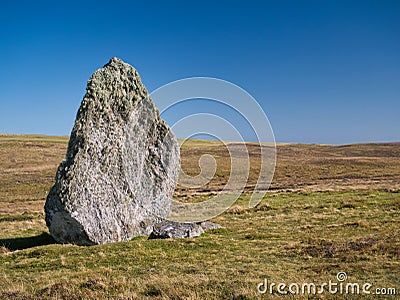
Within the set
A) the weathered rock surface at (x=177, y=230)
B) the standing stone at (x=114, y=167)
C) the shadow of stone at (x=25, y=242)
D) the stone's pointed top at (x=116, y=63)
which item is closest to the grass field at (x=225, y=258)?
the shadow of stone at (x=25, y=242)

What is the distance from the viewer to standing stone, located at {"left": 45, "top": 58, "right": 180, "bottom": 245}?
16.2 meters

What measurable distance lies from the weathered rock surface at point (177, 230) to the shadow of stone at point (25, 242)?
15.9ft

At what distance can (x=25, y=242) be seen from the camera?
18641 millimetres

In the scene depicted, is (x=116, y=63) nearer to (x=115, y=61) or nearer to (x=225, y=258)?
(x=115, y=61)

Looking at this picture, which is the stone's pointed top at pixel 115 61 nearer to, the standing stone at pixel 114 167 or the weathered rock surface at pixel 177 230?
the standing stone at pixel 114 167

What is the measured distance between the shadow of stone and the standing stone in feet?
6.28

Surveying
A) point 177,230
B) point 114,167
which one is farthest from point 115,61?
point 177,230

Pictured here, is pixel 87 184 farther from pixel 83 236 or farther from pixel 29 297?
pixel 29 297

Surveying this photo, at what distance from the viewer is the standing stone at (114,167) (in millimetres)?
16156

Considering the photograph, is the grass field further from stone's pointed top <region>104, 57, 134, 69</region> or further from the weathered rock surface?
stone's pointed top <region>104, 57, 134, 69</region>

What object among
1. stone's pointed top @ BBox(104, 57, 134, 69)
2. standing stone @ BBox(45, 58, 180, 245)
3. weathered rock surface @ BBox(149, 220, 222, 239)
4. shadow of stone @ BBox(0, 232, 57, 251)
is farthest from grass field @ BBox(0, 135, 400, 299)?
stone's pointed top @ BBox(104, 57, 134, 69)

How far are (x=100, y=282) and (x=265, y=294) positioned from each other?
15.0 feet

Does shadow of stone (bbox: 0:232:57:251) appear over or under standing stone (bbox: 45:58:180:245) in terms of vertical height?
under

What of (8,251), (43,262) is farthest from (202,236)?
(8,251)
